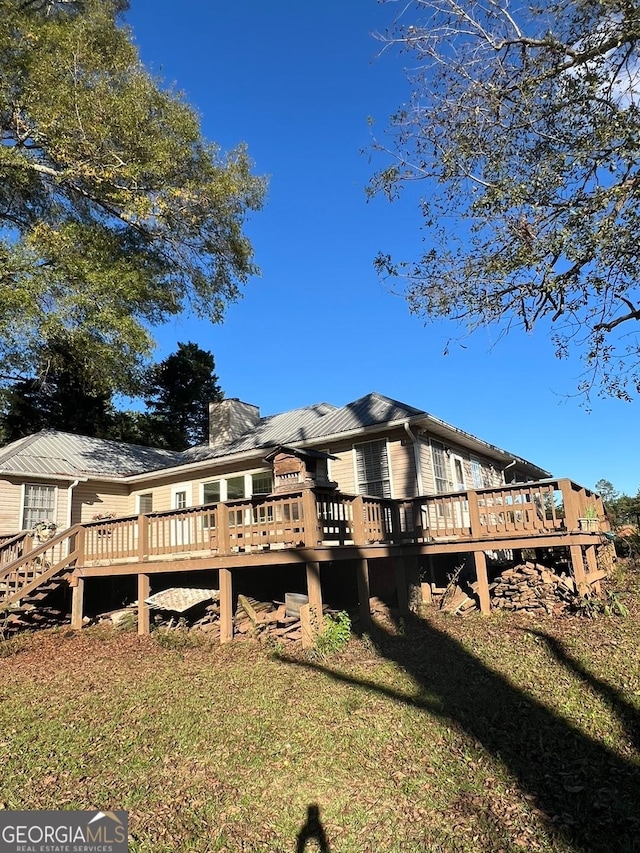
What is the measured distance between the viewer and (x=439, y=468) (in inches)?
524

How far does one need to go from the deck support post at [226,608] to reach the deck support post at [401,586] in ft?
10.5

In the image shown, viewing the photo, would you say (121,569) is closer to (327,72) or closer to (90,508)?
(90,508)

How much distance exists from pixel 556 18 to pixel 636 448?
12.8 metres

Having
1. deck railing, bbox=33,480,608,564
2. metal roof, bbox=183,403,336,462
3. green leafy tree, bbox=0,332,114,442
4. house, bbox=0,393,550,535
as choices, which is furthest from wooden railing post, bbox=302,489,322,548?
green leafy tree, bbox=0,332,114,442

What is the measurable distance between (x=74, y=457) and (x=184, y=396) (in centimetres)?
1873

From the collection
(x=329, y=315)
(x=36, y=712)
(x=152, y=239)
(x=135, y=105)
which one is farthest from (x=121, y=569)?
(x=329, y=315)

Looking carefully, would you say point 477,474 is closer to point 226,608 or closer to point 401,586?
point 401,586

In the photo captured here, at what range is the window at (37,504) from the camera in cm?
1555

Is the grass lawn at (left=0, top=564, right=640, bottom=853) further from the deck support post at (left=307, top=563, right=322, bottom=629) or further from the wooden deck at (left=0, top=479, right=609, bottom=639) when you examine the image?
the wooden deck at (left=0, top=479, right=609, bottom=639)

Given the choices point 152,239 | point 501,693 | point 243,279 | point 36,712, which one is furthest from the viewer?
point 243,279

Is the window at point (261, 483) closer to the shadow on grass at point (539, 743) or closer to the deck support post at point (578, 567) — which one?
the shadow on grass at point (539, 743)

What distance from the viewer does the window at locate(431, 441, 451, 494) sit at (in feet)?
42.8

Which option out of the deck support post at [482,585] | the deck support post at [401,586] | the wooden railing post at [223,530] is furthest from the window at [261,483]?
the deck support post at [482,585]

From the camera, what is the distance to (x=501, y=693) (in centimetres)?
602
